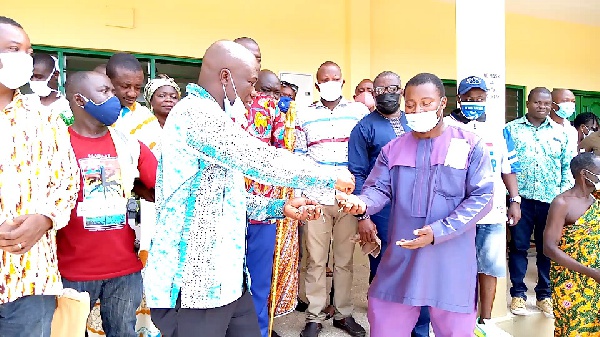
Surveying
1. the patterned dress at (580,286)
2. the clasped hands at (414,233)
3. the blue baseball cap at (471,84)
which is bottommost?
the patterned dress at (580,286)

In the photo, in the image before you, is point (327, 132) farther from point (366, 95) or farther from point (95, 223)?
point (95, 223)

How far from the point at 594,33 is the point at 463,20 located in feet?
22.0

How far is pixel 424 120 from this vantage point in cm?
290

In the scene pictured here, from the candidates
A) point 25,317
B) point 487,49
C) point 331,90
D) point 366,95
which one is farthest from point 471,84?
point 25,317

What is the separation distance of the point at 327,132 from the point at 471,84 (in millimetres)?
1199

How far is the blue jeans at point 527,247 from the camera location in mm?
4988

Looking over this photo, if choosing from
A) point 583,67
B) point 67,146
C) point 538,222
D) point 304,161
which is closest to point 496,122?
point 538,222

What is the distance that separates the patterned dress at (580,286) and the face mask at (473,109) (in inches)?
40.8

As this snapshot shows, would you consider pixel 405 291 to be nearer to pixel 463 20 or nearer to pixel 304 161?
pixel 304 161

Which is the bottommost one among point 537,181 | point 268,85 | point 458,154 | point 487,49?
point 537,181

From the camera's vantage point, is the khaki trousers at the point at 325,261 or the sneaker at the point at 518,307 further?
the sneaker at the point at 518,307

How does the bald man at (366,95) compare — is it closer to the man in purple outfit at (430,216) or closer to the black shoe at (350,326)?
the black shoe at (350,326)

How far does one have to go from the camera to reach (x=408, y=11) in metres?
7.76

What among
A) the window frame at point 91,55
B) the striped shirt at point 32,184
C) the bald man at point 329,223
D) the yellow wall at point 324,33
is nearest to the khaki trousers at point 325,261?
the bald man at point 329,223
